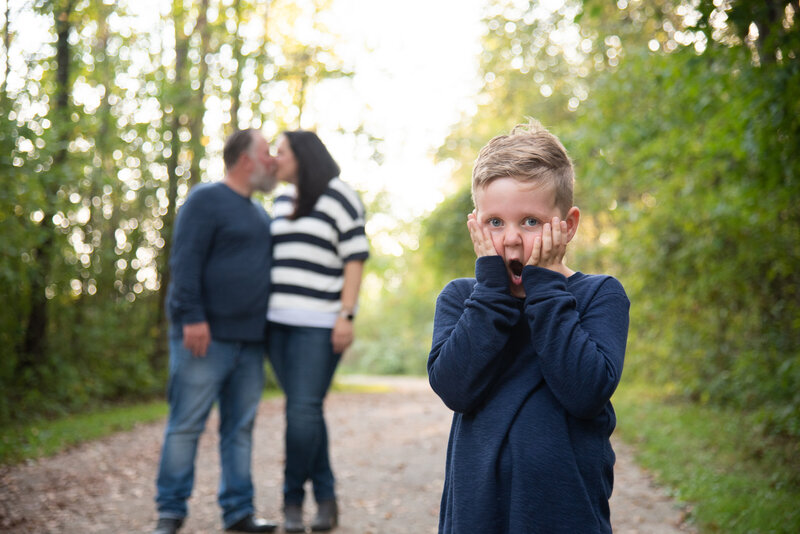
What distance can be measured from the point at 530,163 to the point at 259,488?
13.9 feet

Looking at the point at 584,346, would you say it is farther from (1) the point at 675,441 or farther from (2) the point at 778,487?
(1) the point at 675,441

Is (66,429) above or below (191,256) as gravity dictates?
below

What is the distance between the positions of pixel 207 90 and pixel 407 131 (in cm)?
1002

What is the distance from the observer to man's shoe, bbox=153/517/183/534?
12.1ft

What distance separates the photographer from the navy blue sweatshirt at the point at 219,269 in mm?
3822

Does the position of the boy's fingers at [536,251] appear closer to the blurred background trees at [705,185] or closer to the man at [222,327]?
the blurred background trees at [705,185]

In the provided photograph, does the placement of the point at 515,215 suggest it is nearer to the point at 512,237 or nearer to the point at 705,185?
the point at 512,237

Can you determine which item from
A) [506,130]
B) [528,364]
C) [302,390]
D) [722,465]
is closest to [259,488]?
[302,390]

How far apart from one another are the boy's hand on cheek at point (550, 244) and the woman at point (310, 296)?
2.25 meters

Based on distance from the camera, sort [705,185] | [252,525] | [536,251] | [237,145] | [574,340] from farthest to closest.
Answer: [705,185], [237,145], [252,525], [536,251], [574,340]

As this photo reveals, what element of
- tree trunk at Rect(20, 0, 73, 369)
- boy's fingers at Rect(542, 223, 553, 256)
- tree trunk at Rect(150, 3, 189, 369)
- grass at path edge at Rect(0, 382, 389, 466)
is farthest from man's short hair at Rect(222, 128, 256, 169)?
tree trunk at Rect(150, 3, 189, 369)

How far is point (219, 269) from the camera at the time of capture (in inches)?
154

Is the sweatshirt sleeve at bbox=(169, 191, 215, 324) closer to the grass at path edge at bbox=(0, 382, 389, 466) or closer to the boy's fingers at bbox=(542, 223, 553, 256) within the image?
the boy's fingers at bbox=(542, 223, 553, 256)

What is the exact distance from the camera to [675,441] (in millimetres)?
6906
